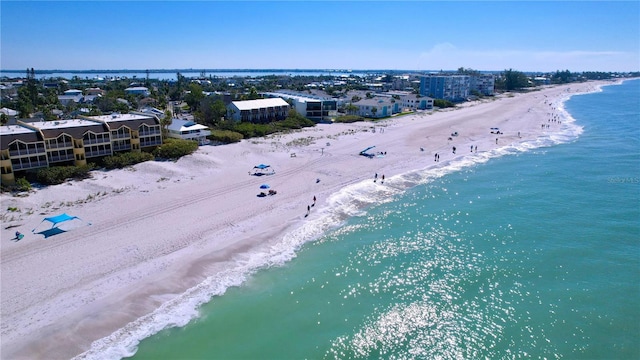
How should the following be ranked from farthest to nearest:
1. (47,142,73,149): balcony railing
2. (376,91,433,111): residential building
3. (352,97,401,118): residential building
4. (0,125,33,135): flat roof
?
1. (376,91,433,111): residential building
2. (352,97,401,118): residential building
3. (47,142,73,149): balcony railing
4. (0,125,33,135): flat roof

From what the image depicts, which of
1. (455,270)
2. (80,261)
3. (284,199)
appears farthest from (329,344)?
(284,199)

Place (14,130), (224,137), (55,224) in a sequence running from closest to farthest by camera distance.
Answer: (55,224), (14,130), (224,137)

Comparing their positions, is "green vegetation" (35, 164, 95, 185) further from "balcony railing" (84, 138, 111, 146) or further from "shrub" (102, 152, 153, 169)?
"balcony railing" (84, 138, 111, 146)

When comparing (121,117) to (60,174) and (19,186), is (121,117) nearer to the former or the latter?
(60,174)

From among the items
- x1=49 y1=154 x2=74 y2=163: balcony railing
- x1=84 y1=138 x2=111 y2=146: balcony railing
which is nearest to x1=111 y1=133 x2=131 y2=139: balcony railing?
x1=84 y1=138 x2=111 y2=146: balcony railing

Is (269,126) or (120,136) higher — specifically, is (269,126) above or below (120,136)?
below

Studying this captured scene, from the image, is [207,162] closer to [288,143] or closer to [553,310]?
[288,143]

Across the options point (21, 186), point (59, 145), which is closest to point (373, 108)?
point (59, 145)

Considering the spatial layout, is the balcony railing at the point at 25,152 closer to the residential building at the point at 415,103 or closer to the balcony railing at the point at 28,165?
the balcony railing at the point at 28,165

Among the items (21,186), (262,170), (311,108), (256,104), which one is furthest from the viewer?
(311,108)
